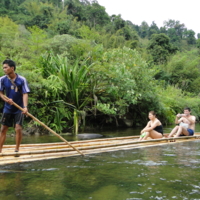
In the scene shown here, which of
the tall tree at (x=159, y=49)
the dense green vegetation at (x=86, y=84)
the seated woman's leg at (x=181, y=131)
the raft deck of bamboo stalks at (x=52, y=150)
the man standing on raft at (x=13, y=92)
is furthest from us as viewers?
the tall tree at (x=159, y=49)

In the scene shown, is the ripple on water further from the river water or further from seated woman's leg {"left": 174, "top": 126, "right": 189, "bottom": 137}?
seated woman's leg {"left": 174, "top": 126, "right": 189, "bottom": 137}

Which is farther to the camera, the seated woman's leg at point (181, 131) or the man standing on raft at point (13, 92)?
the seated woman's leg at point (181, 131)

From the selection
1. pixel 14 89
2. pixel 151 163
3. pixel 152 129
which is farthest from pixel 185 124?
pixel 14 89

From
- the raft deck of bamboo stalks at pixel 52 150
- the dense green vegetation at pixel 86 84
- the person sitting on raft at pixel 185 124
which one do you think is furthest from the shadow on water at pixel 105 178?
the dense green vegetation at pixel 86 84

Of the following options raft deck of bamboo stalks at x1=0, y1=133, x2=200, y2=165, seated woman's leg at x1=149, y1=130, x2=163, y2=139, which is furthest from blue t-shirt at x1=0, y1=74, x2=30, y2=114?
seated woman's leg at x1=149, y1=130, x2=163, y2=139

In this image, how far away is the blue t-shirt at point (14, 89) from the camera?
4023 mm

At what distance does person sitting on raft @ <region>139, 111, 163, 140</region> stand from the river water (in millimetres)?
1730

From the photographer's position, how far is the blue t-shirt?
402 centimetres

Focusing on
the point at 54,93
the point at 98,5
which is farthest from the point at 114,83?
the point at 98,5

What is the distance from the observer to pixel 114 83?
10875 mm

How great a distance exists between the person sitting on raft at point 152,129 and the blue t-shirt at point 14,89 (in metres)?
3.68

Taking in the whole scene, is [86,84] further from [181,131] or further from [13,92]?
[13,92]

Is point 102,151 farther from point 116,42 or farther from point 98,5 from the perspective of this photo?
point 98,5

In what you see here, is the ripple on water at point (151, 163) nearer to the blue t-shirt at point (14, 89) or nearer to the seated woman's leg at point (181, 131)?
the blue t-shirt at point (14, 89)
